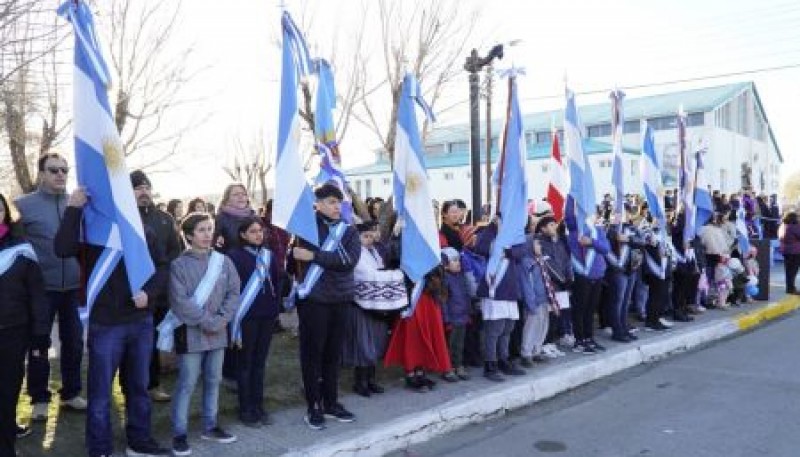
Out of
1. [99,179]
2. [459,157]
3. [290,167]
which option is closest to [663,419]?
[290,167]

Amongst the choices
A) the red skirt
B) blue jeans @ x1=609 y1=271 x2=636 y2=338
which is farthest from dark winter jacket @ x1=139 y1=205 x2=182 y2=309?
blue jeans @ x1=609 y1=271 x2=636 y2=338

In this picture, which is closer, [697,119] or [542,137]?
[697,119]

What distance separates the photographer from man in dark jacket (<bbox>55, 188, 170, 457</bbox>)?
14.4 ft

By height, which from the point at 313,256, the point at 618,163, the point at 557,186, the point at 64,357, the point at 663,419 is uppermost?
the point at 618,163

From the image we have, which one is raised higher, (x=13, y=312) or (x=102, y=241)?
(x=102, y=241)

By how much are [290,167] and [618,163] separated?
19.5 feet

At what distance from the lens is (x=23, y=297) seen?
4355 mm

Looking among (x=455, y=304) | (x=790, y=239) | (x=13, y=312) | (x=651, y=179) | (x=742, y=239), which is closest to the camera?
(x=13, y=312)

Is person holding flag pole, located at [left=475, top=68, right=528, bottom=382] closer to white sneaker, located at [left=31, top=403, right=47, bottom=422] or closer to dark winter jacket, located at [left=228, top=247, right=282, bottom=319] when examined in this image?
dark winter jacket, located at [left=228, top=247, right=282, bottom=319]

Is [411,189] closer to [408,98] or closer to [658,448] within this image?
[408,98]

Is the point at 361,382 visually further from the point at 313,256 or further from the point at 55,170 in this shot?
the point at 55,170

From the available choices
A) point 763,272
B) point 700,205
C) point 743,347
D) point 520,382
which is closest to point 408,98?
point 520,382

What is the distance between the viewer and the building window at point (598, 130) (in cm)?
4788

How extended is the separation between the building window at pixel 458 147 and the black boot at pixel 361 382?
4552 centimetres
